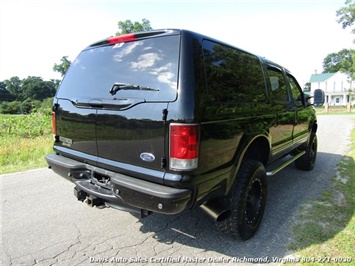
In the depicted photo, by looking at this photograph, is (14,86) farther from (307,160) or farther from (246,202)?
(246,202)

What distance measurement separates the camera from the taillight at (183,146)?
79.8 inches

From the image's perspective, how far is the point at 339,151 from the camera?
7.45 m

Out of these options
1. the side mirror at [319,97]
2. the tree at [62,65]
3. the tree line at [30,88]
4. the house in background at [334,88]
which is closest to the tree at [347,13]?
the side mirror at [319,97]

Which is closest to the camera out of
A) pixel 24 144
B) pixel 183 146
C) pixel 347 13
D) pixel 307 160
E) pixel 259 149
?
pixel 183 146

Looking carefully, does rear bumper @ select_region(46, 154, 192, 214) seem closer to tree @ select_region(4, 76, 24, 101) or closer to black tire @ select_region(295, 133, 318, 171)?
black tire @ select_region(295, 133, 318, 171)

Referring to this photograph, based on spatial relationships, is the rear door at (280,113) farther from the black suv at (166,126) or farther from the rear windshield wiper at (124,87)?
the rear windshield wiper at (124,87)

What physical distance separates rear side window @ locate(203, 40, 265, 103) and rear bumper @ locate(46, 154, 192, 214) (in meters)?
0.94

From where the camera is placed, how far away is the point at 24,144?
694 centimetres

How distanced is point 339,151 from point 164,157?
7256mm

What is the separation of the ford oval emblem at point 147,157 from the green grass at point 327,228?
178 centimetres

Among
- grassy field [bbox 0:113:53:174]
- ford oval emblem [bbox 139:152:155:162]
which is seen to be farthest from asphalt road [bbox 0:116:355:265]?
grassy field [bbox 0:113:53:174]

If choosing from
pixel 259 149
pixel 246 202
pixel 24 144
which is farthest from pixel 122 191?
pixel 24 144

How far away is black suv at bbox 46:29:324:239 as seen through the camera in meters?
2.08

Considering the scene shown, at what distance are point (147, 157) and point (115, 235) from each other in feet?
4.13
